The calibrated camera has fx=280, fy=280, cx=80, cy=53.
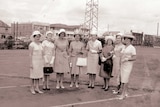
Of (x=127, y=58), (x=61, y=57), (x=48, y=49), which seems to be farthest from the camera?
(x=61, y=57)

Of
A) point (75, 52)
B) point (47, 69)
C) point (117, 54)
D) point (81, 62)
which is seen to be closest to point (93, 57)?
point (81, 62)

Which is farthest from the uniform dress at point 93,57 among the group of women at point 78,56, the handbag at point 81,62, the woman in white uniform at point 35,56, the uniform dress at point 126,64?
the woman in white uniform at point 35,56

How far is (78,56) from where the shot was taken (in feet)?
32.1

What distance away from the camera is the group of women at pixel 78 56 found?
866 centimetres

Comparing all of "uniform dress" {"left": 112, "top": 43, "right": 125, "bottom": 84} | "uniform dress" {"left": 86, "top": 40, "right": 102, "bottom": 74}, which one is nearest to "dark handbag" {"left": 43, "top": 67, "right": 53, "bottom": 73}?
"uniform dress" {"left": 86, "top": 40, "right": 102, "bottom": 74}

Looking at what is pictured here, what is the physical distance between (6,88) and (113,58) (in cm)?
380

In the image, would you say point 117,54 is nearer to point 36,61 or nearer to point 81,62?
point 81,62

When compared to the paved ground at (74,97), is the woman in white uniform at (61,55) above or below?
above

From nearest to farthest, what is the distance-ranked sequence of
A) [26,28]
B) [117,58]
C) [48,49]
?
[48,49] < [117,58] < [26,28]

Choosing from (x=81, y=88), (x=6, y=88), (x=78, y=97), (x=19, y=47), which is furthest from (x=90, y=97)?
(x=19, y=47)

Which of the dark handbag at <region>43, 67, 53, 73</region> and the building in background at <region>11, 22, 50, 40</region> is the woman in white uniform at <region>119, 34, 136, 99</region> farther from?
the building in background at <region>11, 22, 50, 40</region>

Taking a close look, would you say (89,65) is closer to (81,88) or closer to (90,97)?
(81,88)

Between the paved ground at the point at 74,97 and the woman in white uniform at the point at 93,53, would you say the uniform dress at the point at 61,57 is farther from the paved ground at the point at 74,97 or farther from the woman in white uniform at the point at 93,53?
the woman in white uniform at the point at 93,53

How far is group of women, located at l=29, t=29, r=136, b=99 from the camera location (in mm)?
8656
